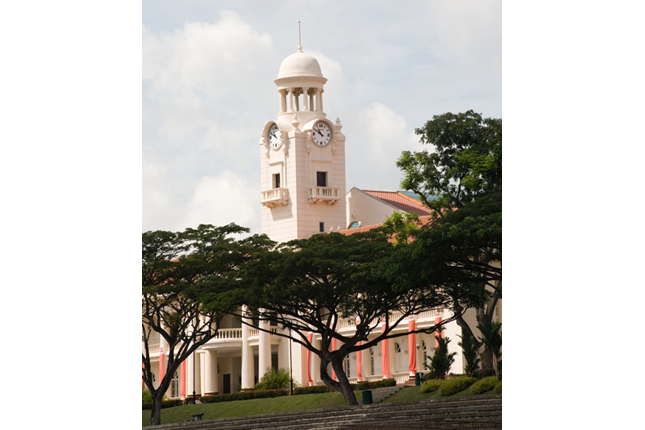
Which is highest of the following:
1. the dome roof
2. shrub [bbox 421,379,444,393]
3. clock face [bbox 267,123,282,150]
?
the dome roof

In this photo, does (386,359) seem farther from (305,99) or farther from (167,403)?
(305,99)

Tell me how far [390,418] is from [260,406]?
67.8ft

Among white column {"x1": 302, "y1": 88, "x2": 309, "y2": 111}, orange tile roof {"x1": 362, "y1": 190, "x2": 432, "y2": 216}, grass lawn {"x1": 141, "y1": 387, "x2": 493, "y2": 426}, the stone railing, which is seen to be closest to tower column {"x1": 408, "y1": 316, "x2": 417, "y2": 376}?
grass lawn {"x1": 141, "y1": 387, "x2": 493, "y2": 426}

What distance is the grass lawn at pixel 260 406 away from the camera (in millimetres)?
34062

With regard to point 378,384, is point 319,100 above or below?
above

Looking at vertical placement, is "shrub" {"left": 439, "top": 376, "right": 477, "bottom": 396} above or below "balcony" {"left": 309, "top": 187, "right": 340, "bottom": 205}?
below

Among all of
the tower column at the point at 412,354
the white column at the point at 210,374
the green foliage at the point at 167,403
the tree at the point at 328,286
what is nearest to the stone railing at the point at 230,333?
the white column at the point at 210,374

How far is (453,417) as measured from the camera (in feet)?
51.4

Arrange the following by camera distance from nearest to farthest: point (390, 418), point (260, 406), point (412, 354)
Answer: point (390, 418) < point (412, 354) < point (260, 406)

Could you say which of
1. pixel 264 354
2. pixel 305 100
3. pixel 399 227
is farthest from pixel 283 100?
pixel 399 227

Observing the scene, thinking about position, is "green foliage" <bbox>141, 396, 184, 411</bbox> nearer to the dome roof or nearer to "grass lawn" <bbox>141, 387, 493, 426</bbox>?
"grass lawn" <bbox>141, 387, 493, 426</bbox>

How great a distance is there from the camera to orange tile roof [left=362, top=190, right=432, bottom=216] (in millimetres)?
49000

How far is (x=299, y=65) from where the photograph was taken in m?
47.1
